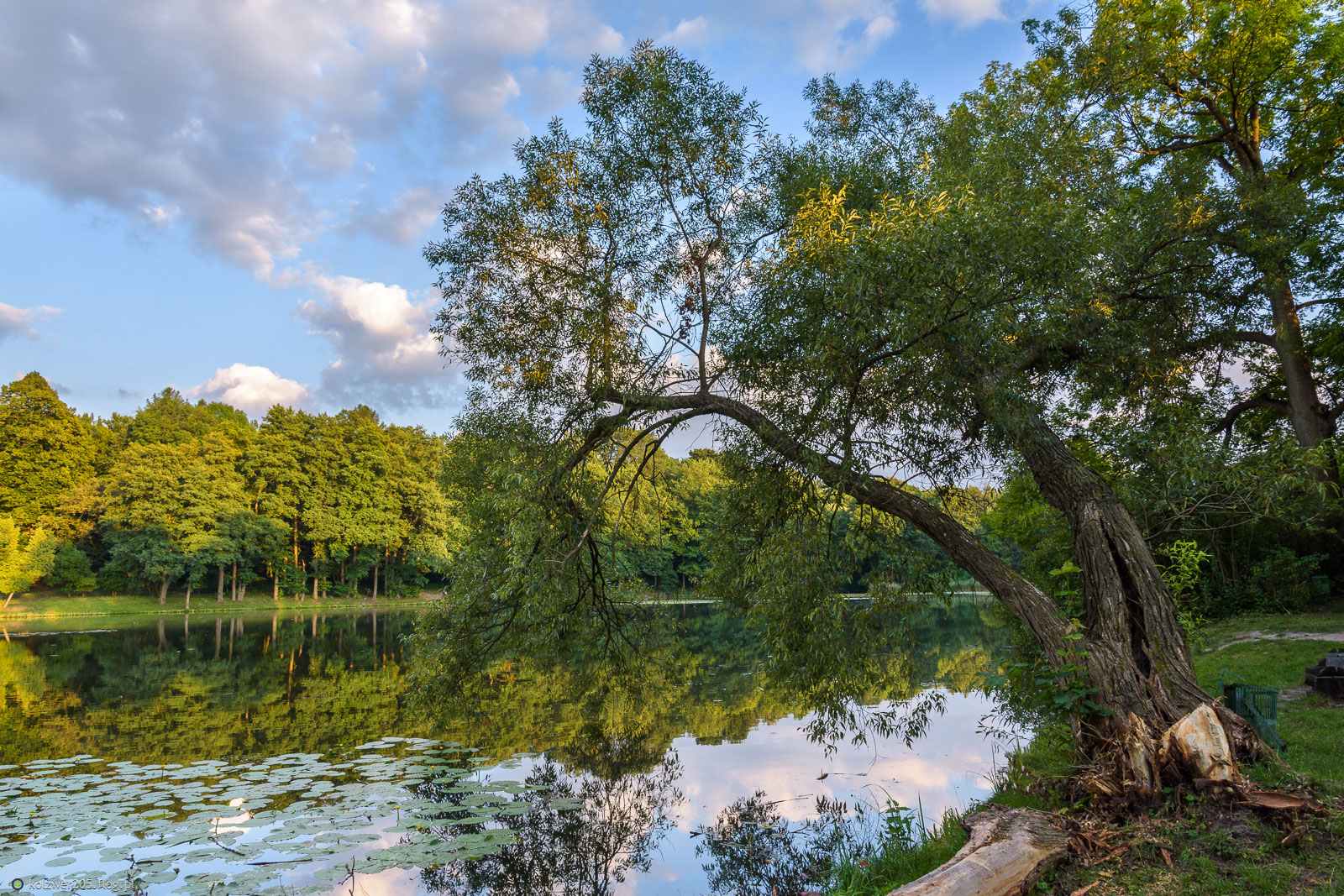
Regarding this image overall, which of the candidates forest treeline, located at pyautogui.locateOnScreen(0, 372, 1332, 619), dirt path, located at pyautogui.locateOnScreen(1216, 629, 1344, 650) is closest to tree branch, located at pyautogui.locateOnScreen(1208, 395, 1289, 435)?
forest treeline, located at pyautogui.locateOnScreen(0, 372, 1332, 619)

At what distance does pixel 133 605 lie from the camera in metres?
42.5

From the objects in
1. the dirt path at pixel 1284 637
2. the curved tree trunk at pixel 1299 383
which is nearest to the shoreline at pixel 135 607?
the dirt path at pixel 1284 637

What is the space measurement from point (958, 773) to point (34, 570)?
4950 cm

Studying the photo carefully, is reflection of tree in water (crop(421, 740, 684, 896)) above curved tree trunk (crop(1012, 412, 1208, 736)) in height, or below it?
below

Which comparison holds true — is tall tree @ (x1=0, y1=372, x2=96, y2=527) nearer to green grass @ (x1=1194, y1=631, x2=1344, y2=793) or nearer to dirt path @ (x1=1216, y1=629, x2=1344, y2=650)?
green grass @ (x1=1194, y1=631, x2=1344, y2=793)

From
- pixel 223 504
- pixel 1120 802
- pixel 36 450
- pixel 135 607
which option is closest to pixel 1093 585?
pixel 1120 802

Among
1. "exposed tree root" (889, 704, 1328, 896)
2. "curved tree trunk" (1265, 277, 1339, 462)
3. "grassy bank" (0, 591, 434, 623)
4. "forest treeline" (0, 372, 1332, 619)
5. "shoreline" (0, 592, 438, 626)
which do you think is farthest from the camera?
"grassy bank" (0, 591, 434, 623)

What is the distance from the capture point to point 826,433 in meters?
7.32

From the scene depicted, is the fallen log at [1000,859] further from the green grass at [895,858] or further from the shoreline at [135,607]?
the shoreline at [135,607]

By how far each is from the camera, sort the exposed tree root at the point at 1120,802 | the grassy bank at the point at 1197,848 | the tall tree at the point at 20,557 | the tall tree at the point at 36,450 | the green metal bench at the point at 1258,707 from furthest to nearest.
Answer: the tall tree at the point at 36,450 → the tall tree at the point at 20,557 → the green metal bench at the point at 1258,707 → the exposed tree root at the point at 1120,802 → the grassy bank at the point at 1197,848

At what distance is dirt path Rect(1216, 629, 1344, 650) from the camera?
14097mm

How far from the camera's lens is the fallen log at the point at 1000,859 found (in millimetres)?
4555

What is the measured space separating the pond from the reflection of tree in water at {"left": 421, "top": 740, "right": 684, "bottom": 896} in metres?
0.03

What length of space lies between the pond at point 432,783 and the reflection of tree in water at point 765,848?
0.13ft
